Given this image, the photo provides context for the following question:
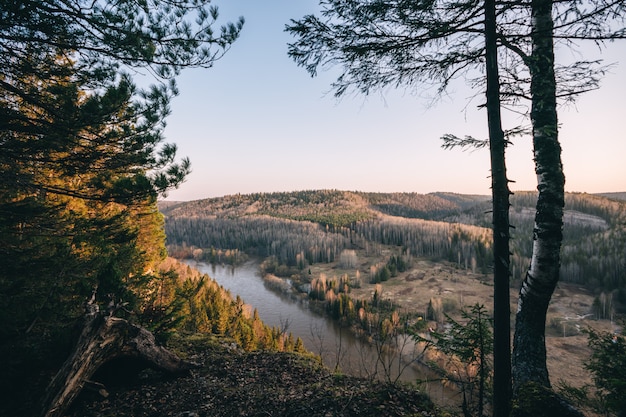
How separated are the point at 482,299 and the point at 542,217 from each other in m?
73.9

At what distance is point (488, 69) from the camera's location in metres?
3.99

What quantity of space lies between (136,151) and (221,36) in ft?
9.50

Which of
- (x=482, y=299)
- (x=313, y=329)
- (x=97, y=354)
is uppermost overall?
(x=97, y=354)

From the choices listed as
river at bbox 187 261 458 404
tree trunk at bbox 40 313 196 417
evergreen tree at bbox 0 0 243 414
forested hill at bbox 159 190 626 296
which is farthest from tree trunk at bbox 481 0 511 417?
forested hill at bbox 159 190 626 296

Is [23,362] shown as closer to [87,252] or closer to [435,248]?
[87,252]

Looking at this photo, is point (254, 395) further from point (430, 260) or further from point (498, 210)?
point (430, 260)

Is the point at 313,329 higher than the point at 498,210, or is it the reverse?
the point at 498,210

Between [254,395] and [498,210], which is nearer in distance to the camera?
[498,210]

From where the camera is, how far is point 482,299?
65.3 m

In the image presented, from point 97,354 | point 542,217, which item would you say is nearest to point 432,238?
point 542,217

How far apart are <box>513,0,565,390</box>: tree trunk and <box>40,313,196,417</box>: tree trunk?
6.43m

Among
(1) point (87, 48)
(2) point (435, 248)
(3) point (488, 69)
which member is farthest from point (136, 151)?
(2) point (435, 248)

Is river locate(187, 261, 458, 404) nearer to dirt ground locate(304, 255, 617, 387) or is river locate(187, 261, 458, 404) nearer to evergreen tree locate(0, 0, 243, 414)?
dirt ground locate(304, 255, 617, 387)

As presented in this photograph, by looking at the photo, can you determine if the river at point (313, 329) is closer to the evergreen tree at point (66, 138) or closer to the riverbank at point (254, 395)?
the riverbank at point (254, 395)
